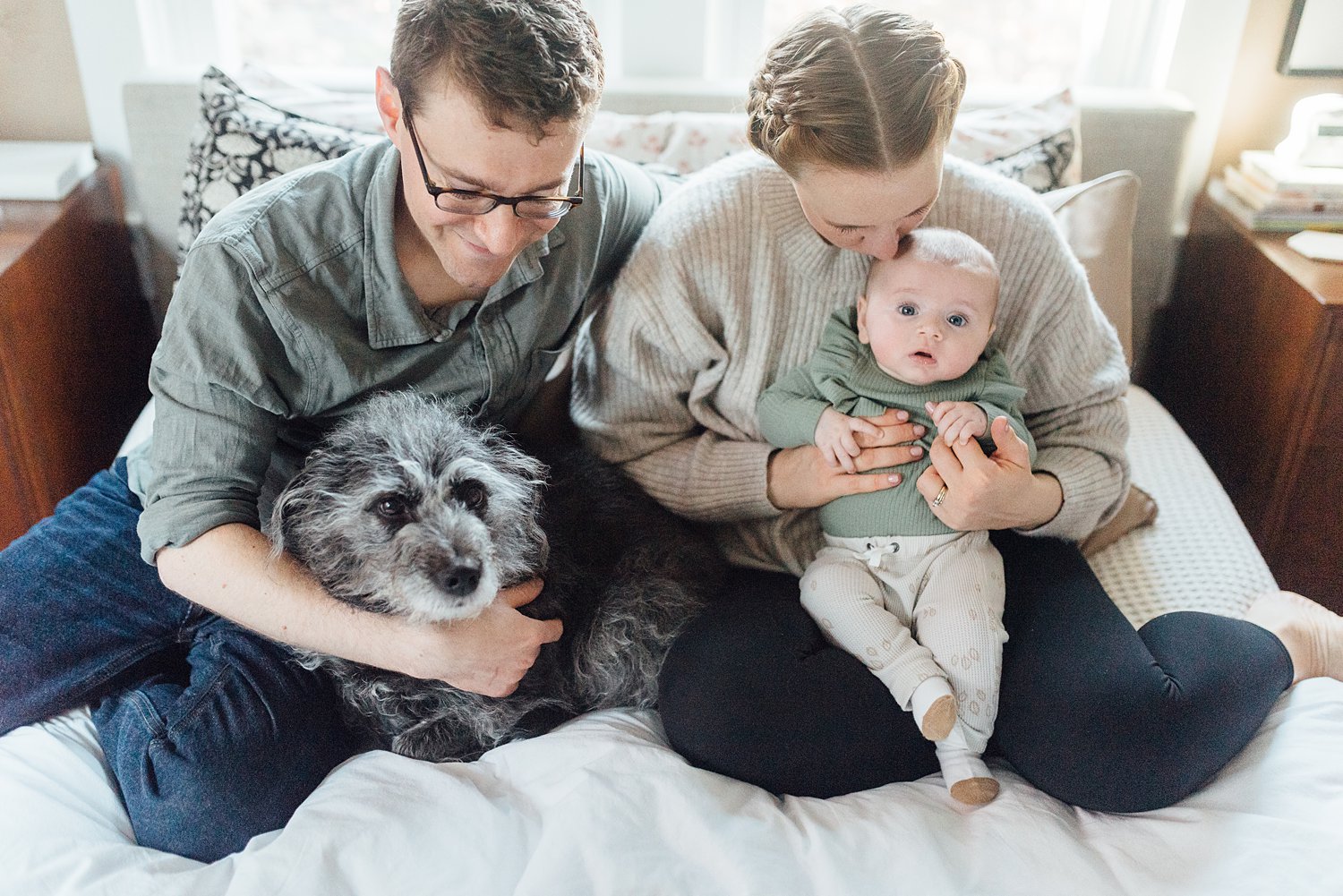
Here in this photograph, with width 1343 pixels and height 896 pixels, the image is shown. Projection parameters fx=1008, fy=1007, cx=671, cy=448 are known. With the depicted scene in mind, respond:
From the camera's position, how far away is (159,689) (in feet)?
4.54

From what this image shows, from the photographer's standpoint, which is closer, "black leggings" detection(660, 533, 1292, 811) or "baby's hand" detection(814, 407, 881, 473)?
"black leggings" detection(660, 533, 1292, 811)

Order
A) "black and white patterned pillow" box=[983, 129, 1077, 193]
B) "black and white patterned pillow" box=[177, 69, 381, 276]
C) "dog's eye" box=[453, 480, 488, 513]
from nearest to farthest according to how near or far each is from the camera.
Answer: "dog's eye" box=[453, 480, 488, 513]
"black and white patterned pillow" box=[177, 69, 381, 276]
"black and white patterned pillow" box=[983, 129, 1077, 193]

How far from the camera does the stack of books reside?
2.12m

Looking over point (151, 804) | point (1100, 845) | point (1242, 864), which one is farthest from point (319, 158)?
point (1242, 864)

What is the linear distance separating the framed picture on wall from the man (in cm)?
180

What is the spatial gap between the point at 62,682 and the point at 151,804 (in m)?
0.24

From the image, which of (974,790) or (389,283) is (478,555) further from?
(974,790)

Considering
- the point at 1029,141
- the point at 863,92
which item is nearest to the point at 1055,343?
the point at 863,92

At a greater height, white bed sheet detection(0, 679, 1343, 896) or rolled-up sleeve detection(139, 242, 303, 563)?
rolled-up sleeve detection(139, 242, 303, 563)

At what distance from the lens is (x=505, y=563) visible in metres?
1.28

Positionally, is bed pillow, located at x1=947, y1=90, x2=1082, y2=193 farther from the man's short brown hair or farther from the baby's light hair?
the man's short brown hair

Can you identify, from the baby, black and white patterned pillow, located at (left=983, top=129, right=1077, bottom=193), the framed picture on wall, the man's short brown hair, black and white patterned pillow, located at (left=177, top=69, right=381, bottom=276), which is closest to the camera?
the man's short brown hair

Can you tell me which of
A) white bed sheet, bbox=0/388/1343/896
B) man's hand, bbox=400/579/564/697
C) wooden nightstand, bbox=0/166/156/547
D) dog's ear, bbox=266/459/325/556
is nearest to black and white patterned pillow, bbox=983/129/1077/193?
white bed sheet, bbox=0/388/1343/896

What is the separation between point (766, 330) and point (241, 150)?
1.02 metres
